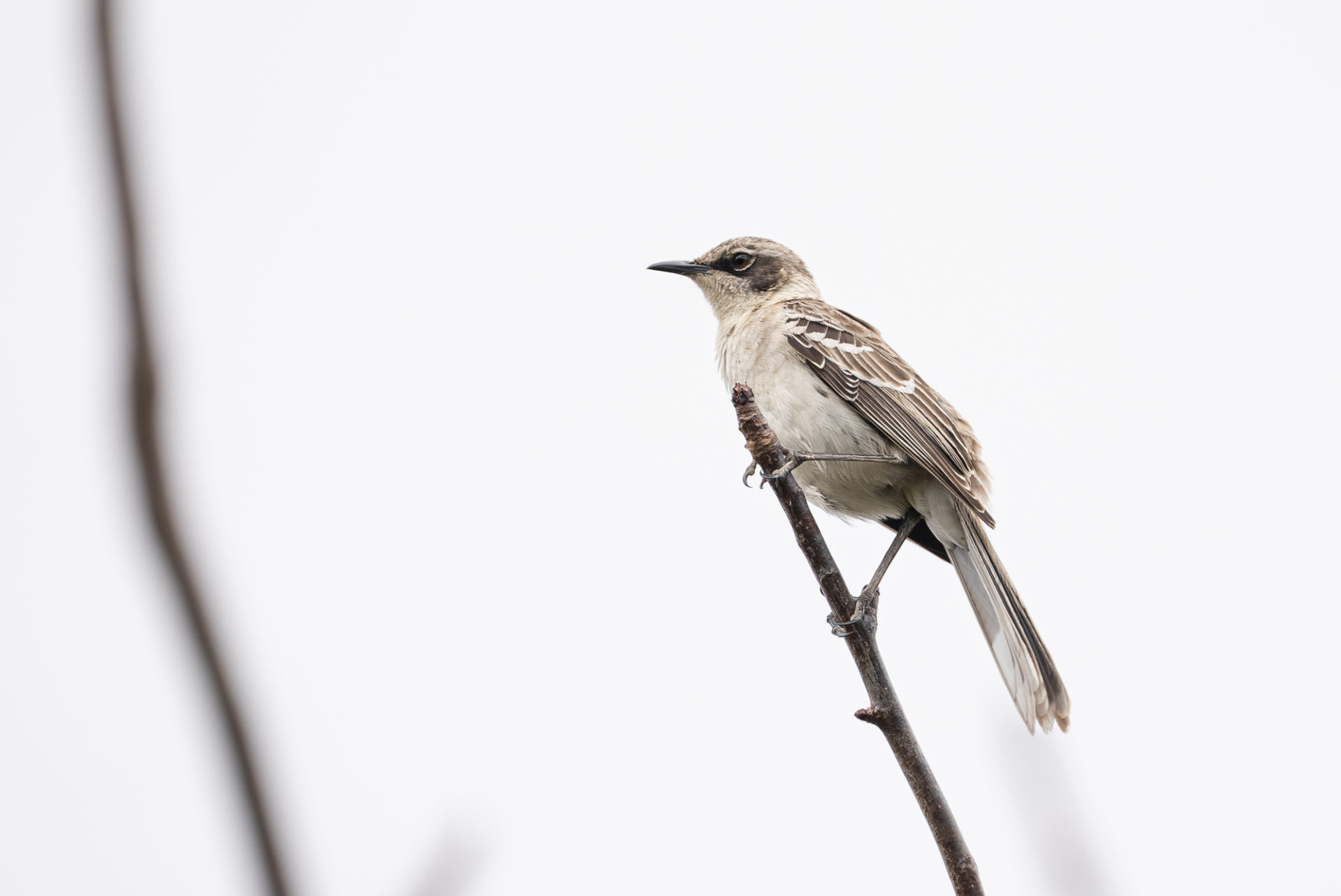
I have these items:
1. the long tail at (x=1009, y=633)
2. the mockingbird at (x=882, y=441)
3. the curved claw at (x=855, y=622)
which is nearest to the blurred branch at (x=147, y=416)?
the curved claw at (x=855, y=622)

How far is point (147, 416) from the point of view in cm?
79

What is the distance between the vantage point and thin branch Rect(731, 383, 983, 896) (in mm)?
3594

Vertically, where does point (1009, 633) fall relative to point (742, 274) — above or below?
below

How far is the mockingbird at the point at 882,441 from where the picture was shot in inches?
286

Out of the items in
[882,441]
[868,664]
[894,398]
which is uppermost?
[894,398]

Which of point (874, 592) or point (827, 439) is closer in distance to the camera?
point (874, 592)

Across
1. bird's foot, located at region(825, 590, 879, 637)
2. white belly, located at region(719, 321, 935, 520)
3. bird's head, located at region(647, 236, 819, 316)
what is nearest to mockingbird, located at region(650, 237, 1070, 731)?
white belly, located at region(719, 321, 935, 520)

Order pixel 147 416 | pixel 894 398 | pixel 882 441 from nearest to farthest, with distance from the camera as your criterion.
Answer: pixel 147 416
pixel 882 441
pixel 894 398

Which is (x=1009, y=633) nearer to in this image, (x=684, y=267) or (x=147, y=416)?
(x=684, y=267)

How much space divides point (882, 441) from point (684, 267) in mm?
2727

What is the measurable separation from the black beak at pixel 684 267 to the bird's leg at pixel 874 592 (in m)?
2.77

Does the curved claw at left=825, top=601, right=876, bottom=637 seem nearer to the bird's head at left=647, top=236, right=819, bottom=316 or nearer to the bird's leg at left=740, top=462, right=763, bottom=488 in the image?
the bird's leg at left=740, top=462, right=763, bottom=488

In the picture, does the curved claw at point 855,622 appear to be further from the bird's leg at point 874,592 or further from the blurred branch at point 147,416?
the blurred branch at point 147,416

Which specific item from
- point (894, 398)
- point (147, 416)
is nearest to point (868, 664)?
point (894, 398)
